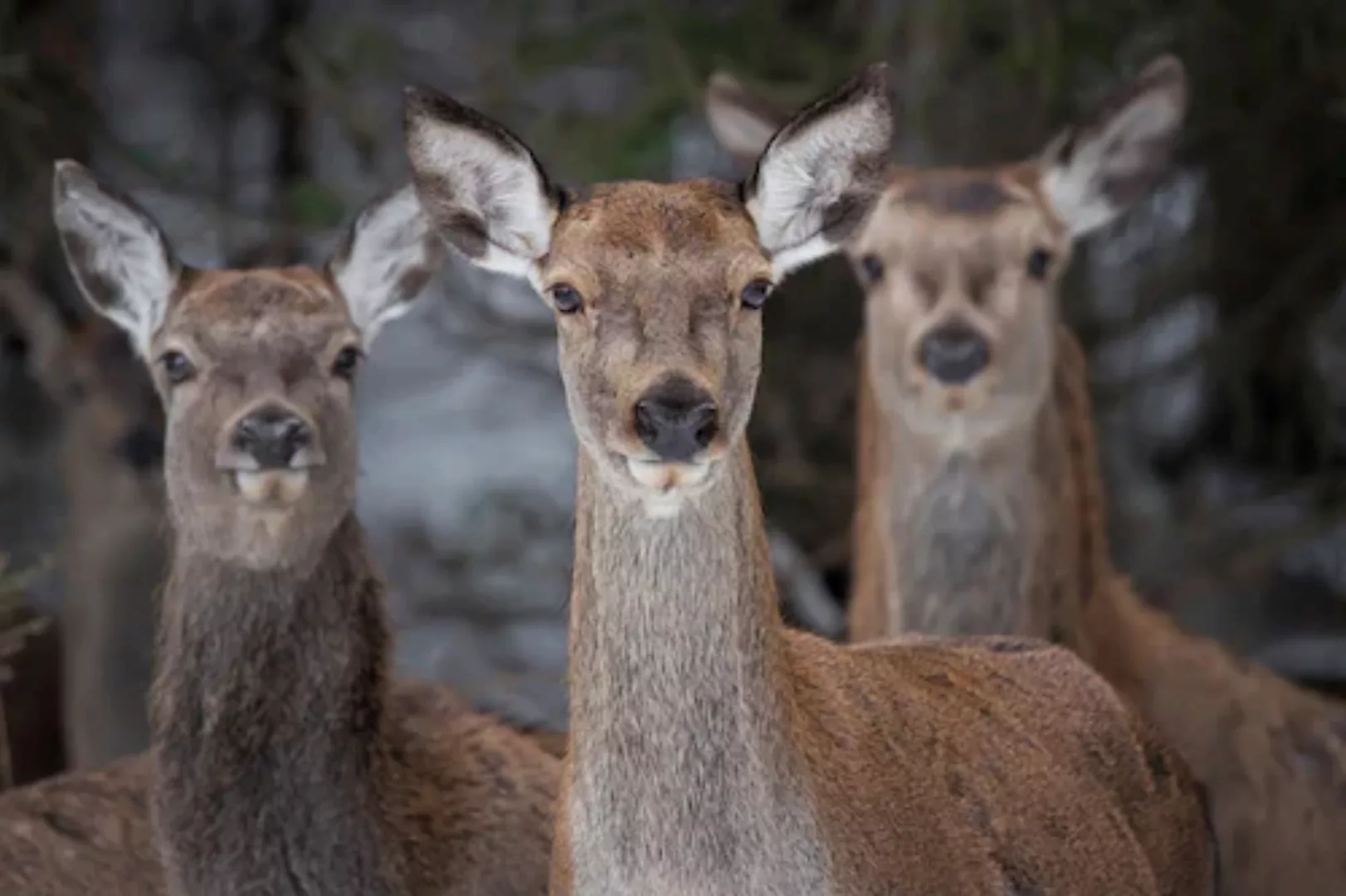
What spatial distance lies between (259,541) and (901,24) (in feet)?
12.4

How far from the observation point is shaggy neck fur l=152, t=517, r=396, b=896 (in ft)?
20.0

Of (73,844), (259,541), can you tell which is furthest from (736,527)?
(73,844)

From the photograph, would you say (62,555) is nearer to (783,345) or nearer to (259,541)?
(783,345)

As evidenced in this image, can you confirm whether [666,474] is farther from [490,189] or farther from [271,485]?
[271,485]

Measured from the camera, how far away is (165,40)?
12.7 meters

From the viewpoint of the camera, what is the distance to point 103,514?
32.3ft

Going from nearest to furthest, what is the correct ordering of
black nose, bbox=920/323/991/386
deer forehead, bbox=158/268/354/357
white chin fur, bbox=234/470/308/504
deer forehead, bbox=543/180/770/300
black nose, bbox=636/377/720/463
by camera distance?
black nose, bbox=636/377/720/463 < deer forehead, bbox=543/180/770/300 < white chin fur, bbox=234/470/308/504 < deer forehead, bbox=158/268/354/357 < black nose, bbox=920/323/991/386

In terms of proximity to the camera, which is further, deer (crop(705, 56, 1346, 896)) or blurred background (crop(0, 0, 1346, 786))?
blurred background (crop(0, 0, 1346, 786))

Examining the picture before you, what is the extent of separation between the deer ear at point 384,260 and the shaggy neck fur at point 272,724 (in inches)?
31.0

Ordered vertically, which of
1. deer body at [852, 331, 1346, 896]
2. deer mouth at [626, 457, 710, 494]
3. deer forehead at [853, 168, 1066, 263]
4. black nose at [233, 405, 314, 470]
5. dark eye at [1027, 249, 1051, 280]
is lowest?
deer body at [852, 331, 1346, 896]

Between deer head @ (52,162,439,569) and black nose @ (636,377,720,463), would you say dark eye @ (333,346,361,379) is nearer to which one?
deer head @ (52,162,439,569)

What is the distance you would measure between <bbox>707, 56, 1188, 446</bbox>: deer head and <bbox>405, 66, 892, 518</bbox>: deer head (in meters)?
Result: 1.88

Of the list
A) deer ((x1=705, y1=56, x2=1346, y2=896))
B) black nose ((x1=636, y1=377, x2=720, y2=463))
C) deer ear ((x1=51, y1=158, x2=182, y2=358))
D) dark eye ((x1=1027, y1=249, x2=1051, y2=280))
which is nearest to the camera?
black nose ((x1=636, y1=377, x2=720, y2=463))

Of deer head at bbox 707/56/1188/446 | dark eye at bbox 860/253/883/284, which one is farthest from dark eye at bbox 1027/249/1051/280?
dark eye at bbox 860/253/883/284
